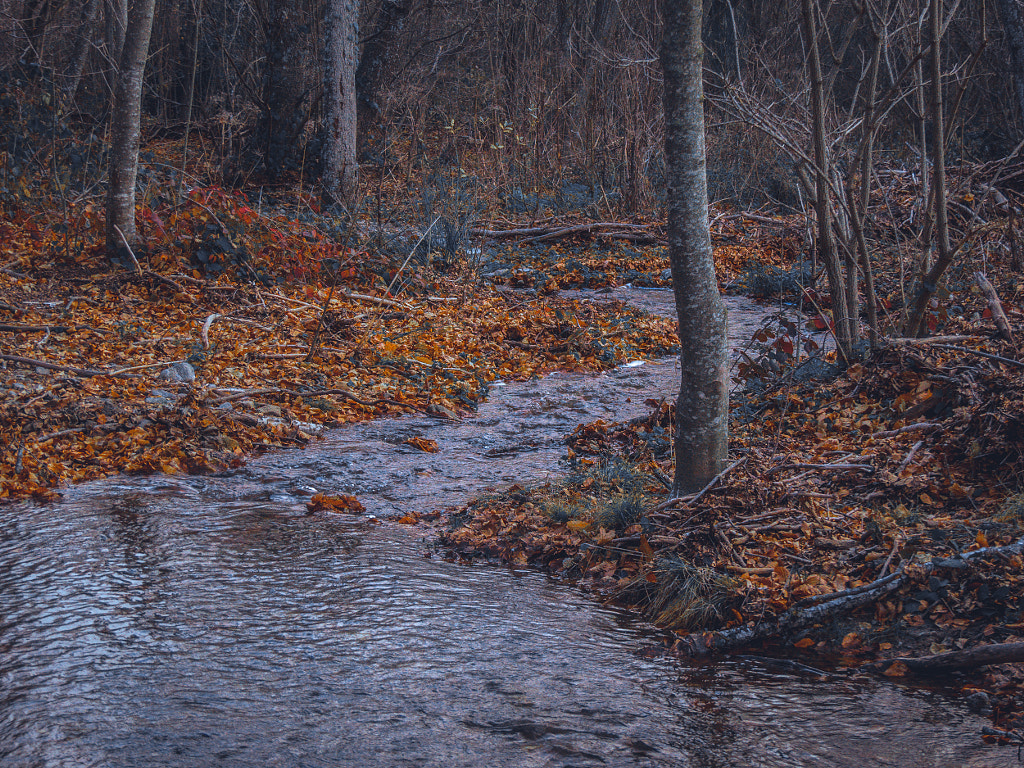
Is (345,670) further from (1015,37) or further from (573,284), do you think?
(1015,37)

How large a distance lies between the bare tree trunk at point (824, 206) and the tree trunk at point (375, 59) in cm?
1063

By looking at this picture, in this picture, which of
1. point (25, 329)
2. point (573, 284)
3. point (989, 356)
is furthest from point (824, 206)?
point (25, 329)

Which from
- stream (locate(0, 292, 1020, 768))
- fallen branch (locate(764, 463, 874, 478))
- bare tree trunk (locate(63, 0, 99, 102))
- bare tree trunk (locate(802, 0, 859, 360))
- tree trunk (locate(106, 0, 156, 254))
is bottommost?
stream (locate(0, 292, 1020, 768))

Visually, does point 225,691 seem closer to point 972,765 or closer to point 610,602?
point 610,602

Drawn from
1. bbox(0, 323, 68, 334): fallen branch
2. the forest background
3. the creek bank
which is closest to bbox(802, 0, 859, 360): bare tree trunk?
the forest background

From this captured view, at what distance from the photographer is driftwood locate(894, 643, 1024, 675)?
2.57 m

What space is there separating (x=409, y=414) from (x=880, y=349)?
357 cm

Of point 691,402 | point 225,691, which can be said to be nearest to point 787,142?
point 691,402

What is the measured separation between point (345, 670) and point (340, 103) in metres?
9.85

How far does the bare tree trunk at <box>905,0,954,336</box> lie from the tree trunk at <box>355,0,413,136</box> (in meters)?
11.0

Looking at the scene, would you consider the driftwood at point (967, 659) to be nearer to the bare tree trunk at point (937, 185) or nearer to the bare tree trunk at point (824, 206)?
the bare tree trunk at point (937, 185)

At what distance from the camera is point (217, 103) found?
15562 millimetres

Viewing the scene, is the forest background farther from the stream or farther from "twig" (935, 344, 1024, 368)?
the stream

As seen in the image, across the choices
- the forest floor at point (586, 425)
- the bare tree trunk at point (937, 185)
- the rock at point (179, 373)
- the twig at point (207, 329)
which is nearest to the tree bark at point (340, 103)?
the forest floor at point (586, 425)
